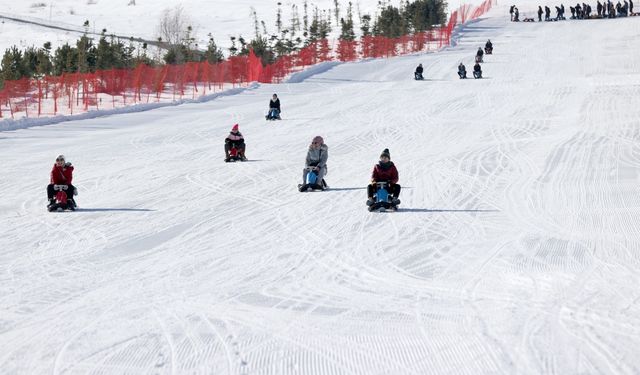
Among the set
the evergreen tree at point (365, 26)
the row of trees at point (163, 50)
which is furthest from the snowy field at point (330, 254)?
the evergreen tree at point (365, 26)

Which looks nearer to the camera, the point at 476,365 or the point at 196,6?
the point at 476,365

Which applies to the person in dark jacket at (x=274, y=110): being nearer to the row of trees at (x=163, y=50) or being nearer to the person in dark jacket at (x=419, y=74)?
the person in dark jacket at (x=419, y=74)

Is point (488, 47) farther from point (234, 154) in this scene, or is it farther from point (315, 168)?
point (315, 168)

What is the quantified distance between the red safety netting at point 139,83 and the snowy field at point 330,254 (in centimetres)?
310

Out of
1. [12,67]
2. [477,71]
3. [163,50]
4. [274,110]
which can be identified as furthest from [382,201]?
[163,50]

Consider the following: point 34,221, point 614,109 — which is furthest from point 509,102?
point 34,221

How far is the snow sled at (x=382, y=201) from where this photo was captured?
15.1 m

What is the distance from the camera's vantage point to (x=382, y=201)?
594 inches

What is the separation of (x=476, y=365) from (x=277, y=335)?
1784 mm

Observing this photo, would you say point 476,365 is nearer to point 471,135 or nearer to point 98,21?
point 471,135

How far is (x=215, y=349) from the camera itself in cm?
786

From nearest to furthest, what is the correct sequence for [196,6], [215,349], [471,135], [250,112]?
[215,349]
[471,135]
[250,112]
[196,6]

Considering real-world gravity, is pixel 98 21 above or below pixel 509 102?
above

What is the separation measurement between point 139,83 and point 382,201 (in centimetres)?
2423
